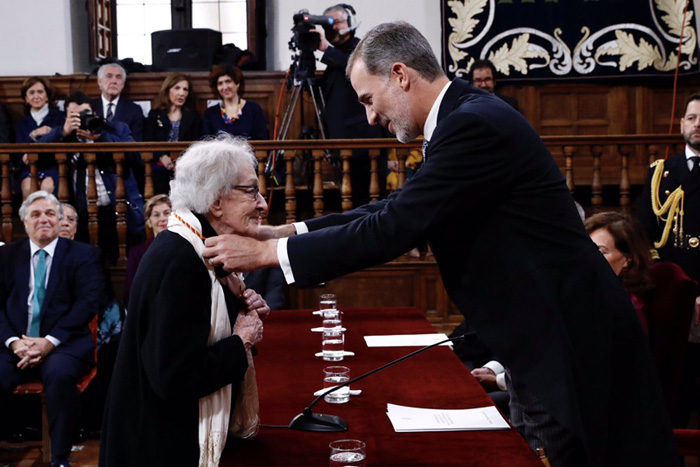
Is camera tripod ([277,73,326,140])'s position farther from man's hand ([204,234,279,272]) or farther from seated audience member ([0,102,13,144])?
man's hand ([204,234,279,272])

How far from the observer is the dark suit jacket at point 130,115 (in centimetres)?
587

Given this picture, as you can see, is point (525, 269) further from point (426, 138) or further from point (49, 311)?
point (49, 311)

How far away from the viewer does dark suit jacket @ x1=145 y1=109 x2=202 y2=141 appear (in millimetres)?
5742

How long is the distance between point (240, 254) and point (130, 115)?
174 inches

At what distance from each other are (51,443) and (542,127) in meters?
5.10

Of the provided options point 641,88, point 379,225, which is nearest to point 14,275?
point 379,225

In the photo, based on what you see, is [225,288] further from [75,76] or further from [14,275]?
[75,76]

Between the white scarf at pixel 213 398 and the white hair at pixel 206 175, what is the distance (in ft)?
0.12

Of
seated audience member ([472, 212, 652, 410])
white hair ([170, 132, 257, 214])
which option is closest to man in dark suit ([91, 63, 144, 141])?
seated audience member ([472, 212, 652, 410])

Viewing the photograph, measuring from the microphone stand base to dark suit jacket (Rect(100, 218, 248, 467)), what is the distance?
158 millimetres

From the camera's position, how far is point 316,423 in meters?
1.84

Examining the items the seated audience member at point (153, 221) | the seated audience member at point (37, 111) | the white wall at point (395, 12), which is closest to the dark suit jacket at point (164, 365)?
the seated audience member at point (153, 221)

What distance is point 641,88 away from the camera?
285 inches

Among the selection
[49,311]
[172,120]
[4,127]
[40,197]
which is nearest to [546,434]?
[49,311]
